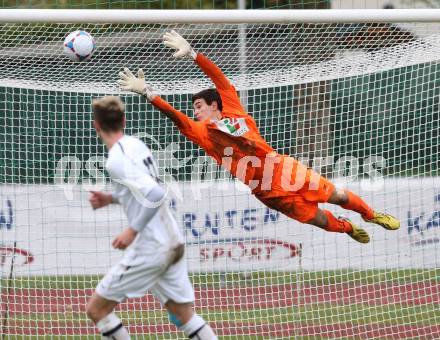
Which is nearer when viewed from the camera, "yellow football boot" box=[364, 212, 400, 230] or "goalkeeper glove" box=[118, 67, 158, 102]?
"goalkeeper glove" box=[118, 67, 158, 102]

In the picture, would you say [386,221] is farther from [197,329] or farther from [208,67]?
[197,329]

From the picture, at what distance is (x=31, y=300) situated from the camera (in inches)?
380

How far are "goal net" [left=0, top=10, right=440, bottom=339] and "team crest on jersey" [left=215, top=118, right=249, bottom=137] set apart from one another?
3.98 ft

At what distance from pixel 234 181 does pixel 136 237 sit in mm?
4106

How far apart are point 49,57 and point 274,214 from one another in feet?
10.9

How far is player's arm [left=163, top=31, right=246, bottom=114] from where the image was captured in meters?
7.36

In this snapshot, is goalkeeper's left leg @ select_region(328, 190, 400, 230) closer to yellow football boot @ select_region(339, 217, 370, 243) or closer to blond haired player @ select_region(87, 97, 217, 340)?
yellow football boot @ select_region(339, 217, 370, 243)

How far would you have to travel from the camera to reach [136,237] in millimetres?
5797

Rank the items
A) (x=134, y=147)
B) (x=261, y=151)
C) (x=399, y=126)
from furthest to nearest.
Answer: (x=399, y=126), (x=261, y=151), (x=134, y=147)

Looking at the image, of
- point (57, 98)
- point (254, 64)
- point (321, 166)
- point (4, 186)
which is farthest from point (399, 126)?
point (4, 186)

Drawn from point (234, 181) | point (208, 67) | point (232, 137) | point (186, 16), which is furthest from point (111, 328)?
point (234, 181)

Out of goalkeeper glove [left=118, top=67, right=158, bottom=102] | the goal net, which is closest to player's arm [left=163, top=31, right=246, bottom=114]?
goalkeeper glove [left=118, top=67, right=158, bottom=102]

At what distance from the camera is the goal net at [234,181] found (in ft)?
28.3

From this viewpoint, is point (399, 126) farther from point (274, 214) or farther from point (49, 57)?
point (49, 57)
